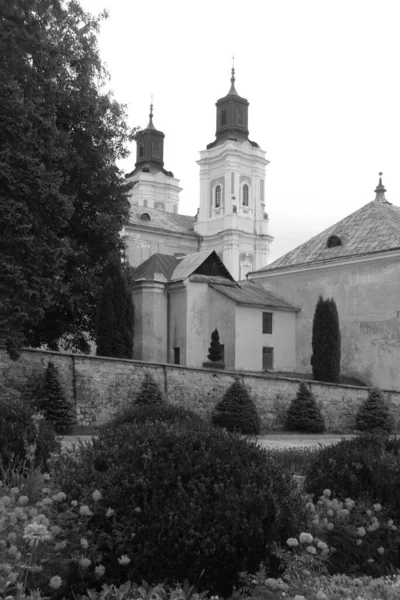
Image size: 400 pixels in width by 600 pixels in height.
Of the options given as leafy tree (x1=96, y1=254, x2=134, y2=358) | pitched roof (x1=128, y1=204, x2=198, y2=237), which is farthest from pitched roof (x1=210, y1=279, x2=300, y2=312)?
pitched roof (x1=128, y1=204, x2=198, y2=237)

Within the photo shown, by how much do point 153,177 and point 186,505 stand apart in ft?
242

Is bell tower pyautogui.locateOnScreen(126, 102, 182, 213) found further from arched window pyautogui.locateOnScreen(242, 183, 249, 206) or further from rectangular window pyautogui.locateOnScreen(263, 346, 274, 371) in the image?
rectangular window pyautogui.locateOnScreen(263, 346, 274, 371)

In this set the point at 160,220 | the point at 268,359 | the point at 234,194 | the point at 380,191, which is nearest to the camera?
the point at 268,359

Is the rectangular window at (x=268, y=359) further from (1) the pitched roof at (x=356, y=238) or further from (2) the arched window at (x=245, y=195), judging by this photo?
(2) the arched window at (x=245, y=195)

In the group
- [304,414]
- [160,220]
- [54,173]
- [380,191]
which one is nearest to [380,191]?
[380,191]

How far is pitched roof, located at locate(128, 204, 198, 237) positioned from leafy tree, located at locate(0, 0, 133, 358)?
105ft

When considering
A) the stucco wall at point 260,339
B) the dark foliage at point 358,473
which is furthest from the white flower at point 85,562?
the stucco wall at point 260,339

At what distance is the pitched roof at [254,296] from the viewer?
3203 centimetres

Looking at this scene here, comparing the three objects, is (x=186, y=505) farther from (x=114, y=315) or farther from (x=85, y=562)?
(x=114, y=315)

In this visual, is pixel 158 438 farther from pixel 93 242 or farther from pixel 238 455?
pixel 93 242

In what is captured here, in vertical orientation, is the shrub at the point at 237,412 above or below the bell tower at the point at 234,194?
below

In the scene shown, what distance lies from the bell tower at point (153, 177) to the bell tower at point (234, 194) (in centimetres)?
960

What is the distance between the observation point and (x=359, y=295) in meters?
31.7

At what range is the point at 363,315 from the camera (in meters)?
31.5
